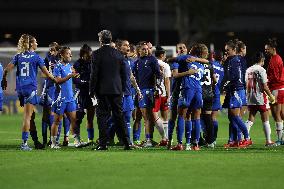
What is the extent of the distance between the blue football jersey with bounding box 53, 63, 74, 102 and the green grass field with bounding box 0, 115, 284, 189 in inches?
47.3

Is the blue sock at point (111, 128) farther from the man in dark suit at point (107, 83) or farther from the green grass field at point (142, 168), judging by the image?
the man in dark suit at point (107, 83)

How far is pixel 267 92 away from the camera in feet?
66.9

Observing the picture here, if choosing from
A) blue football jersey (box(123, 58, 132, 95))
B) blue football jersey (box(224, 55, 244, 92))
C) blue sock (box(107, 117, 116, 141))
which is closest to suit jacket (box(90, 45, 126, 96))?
blue football jersey (box(123, 58, 132, 95))

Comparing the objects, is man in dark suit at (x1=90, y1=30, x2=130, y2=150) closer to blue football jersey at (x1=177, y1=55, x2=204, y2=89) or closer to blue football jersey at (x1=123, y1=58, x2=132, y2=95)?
blue football jersey at (x1=123, y1=58, x2=132, y2=95)

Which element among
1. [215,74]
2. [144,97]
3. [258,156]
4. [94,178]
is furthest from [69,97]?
[94,178]

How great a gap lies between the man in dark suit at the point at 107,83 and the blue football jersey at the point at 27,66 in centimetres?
118

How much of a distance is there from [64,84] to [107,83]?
1.80 m

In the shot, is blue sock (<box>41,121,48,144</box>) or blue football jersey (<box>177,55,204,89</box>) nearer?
blue football jersey (<box>177,55,204,89</box>)

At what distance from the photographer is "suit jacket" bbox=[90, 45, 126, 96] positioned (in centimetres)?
1862

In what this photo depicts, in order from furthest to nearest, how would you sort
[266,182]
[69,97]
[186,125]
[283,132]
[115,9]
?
1. [115,9]
2. [283,132]
3. [69,97]
4. [186,125]
5. [266,182]

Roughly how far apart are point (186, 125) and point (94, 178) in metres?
5.04

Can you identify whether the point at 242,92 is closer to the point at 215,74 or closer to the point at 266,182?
the point at 215,74

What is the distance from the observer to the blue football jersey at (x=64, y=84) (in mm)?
20047

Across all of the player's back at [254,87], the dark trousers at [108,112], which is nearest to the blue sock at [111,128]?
the dark trousers at [108,112]
